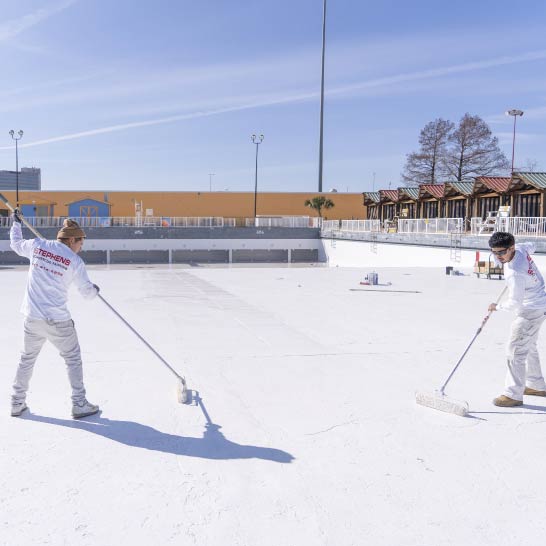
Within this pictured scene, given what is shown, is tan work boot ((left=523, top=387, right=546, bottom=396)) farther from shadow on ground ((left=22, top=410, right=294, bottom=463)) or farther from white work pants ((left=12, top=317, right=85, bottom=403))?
white work pants ((left=12, top=317, right=85, bottom=403))

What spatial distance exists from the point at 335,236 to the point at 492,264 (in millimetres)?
20058

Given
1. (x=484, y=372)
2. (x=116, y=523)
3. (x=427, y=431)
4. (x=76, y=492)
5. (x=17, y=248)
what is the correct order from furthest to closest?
(x=484, y=372)
(x=17, y=248)
(x=427, y=431)
(x=76, y=492)
(x=116, y=523)

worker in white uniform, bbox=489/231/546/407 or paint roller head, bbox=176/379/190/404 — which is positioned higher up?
worker in white uniform, bbox=489/231/546/407

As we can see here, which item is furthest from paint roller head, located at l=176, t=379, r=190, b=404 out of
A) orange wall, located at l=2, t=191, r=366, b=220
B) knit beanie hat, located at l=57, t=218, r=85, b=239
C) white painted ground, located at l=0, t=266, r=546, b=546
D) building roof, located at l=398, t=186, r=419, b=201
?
orange wall, located at l=2, t=191, r=366, b=220

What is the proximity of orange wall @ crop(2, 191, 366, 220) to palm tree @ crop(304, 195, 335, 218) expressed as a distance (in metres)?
1.79

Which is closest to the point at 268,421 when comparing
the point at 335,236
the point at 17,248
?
the point at 17,248

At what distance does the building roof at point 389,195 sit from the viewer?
4114 cm

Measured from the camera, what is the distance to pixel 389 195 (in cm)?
4209

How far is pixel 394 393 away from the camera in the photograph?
5016 mm

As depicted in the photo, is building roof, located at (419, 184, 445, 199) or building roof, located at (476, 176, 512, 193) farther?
building roof, located at (419, 184, 445, 199)

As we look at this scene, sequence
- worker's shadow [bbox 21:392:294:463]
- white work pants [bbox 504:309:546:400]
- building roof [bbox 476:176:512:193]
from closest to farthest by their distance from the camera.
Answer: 1. worker's shadow [bbox 21:392:294:463]
2. white work pants [bbox 504:309:546:400]
3. building roof [bbox 476:176:512:193]

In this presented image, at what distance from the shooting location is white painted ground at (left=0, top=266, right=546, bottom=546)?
9.11 ft

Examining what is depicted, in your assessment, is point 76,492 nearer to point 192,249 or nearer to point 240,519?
point 240,519

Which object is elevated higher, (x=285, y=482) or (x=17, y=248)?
(x=17, y=248)
